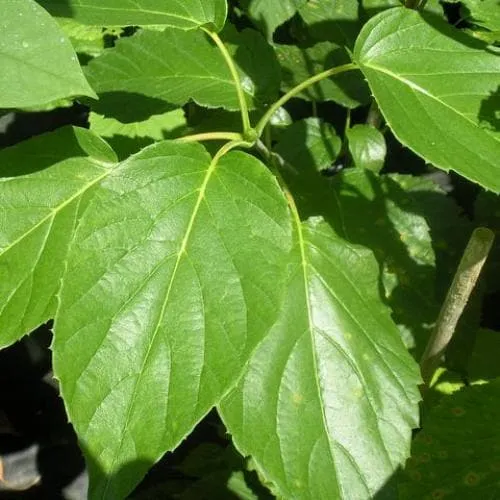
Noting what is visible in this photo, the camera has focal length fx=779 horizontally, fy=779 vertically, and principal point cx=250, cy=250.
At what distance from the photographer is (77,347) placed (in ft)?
3.36

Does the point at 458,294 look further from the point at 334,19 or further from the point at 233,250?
the point at 334,19

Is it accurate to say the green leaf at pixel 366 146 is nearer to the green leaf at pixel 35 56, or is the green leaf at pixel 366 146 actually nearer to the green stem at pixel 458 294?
the green stem at pixel 458 294

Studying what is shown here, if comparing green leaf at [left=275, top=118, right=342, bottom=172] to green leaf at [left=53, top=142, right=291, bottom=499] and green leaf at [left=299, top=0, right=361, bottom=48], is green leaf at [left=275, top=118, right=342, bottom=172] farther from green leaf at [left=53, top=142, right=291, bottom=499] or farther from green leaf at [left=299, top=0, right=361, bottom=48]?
green leaf at [left=53, top=142, right=291, bottom=499]

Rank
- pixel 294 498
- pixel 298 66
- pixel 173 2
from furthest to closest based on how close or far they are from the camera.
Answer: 1. pixel 298 66
2. pixel 173 2
3. pixel 294 498

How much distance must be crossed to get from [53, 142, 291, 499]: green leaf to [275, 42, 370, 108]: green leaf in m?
0.66

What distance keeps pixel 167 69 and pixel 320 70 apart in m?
0.37

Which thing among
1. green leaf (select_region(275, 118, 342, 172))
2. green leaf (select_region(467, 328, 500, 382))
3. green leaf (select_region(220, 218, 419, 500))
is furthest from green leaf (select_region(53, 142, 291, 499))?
green leaf (select_region(467, 328, 500, 382))

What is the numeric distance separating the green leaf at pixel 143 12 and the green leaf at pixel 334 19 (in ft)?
1.78

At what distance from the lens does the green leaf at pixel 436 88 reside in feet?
3.77

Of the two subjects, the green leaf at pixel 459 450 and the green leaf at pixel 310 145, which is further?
the green leaf at pixel 310 145

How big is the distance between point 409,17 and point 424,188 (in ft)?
1.72

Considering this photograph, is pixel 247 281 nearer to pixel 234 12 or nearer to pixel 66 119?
pixel 234 12

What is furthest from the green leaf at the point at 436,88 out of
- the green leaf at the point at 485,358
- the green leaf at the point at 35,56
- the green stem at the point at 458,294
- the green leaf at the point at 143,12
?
the green leaf at the point at 485,358

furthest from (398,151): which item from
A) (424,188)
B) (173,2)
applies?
(173,2)
